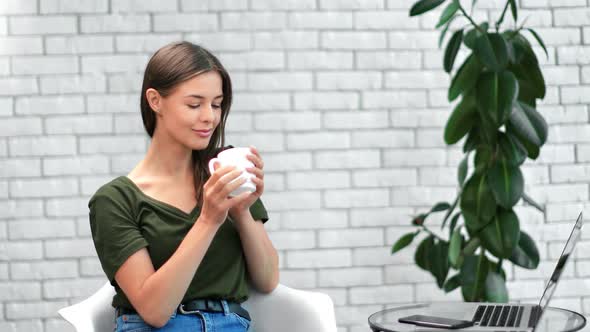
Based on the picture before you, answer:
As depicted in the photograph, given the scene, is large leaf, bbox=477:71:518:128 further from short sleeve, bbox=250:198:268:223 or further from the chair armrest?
the chair armrest

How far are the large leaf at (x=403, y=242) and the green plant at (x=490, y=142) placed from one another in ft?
0.12

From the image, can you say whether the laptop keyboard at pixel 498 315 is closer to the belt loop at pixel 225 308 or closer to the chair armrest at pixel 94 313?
the belt loop at pixel 225 308

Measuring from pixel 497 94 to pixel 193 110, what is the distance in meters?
1.46

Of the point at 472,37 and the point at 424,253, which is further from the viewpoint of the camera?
the point at 424,253

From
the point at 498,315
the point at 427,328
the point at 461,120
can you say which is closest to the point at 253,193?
the point at 427,328

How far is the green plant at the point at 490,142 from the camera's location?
2883mm

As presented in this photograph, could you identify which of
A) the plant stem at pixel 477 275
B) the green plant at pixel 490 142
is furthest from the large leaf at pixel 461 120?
the plant stem at pixel 477 275

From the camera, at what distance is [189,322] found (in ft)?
5.69

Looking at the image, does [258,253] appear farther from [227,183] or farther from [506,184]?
[506,184]

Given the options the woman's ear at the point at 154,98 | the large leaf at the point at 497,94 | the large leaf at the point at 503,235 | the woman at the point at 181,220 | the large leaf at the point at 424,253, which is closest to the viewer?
the woman at the point at 181,220

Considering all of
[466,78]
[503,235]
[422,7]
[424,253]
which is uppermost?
[422,7]

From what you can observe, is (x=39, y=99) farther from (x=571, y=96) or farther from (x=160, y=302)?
(x=571, y=96)

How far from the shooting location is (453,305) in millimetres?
1865

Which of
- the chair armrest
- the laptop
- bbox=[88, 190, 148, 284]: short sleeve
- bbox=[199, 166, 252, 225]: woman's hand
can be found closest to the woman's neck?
bbox=[88, 190, 148, 284]: short sleeve
